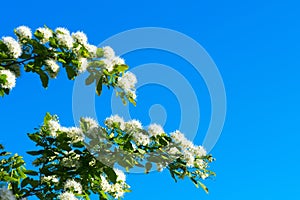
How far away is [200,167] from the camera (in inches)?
175

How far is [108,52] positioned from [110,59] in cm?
8

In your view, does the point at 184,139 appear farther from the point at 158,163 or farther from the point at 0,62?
the point at 0,62

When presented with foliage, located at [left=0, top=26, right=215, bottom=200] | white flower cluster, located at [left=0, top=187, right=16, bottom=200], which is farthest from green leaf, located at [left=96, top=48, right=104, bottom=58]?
white flower cluster, located at [left=0, top=187, right=16, bottom=200]

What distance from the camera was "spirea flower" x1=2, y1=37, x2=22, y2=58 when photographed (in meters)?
4.28

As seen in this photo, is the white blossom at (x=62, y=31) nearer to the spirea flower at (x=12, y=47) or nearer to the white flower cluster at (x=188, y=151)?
the spirea flower at (x=12, y=47)

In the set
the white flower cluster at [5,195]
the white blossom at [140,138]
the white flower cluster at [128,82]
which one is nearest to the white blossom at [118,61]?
the white flower cluster at [128,82]

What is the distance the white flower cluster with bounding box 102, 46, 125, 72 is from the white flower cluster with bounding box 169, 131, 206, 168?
89 cm

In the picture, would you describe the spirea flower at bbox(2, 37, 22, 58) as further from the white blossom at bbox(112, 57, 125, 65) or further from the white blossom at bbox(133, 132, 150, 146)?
the white blossom at bbox(133, 132, 150, 146)

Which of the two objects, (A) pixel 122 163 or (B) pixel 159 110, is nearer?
(A) pixel 122 163

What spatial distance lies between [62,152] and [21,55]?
3.37 ft

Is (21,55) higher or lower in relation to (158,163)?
higher

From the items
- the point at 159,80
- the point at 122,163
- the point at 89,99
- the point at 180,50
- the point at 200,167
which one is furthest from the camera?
the point at 180,50

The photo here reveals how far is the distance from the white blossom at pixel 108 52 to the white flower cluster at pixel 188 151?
1.00 meters

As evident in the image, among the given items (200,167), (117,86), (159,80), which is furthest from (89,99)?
(200,167)
